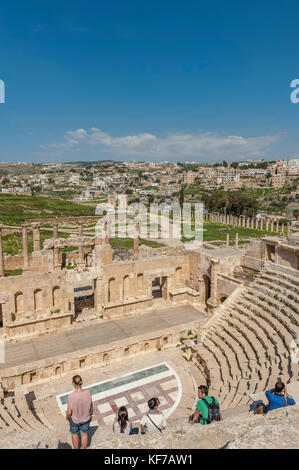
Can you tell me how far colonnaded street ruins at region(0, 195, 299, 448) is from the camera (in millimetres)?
11453

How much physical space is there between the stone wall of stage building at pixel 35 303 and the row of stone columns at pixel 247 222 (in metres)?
38.8

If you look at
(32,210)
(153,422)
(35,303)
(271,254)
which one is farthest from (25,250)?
(32,210)

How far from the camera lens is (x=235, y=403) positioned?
975cm

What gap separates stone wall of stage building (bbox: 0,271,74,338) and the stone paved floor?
1.92 feet

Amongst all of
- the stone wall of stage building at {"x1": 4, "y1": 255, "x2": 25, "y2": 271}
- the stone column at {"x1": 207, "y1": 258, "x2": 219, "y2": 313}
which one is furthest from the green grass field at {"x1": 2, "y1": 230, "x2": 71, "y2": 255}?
the stone column at {"x1": 207, "y1": 258, "x2": 219, "y2": 313}

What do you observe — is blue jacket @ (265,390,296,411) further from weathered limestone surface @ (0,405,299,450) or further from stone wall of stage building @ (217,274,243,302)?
stone wall of stage building @ (217,274,243,302)

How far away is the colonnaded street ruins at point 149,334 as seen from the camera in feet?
37.6

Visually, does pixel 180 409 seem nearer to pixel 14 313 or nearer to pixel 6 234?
pixel 14 313

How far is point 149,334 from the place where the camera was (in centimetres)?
1571

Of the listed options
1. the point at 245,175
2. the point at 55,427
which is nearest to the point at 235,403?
the point at 55,427

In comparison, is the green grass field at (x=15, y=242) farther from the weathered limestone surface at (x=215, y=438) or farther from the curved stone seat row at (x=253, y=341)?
the weathered limestone surface at (x=215, y=438)

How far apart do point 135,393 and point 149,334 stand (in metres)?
3.38

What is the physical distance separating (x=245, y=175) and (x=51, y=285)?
133599 millimetres

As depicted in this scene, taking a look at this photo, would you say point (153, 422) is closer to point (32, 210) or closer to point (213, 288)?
point (213, 288)
